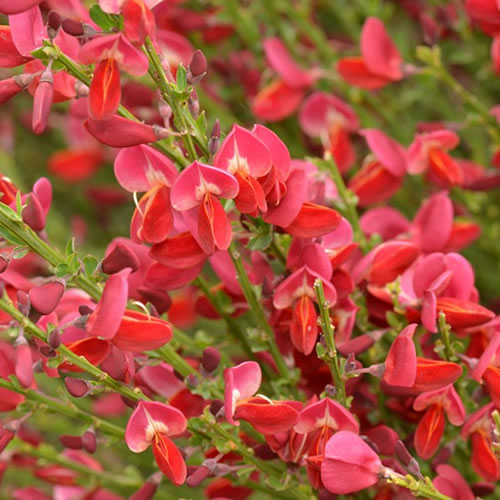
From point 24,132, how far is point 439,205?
0.84m

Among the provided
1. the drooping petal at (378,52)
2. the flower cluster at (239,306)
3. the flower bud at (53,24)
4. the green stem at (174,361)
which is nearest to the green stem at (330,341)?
the flower cluster at (239,306)

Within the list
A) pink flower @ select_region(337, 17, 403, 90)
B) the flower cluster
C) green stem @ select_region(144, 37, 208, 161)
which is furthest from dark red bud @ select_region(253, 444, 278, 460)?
pink flower @ select_region(337, 17, 403, 90)

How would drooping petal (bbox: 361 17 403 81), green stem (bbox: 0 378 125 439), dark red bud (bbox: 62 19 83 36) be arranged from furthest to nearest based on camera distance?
drooping petal (bbox: 361 17 403 81), green stem (bbox: 0 378 125 439), dark red bud (bbox: 62 19 83 36)

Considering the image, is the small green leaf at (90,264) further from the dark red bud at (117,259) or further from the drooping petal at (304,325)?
the drooping petal at (304,325)

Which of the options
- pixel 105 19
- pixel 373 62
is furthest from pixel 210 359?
pixel 373 62

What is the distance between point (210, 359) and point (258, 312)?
52 mm

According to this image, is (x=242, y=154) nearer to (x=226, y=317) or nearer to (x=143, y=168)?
(x=143, y=168)

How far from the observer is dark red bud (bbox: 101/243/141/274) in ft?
1.87

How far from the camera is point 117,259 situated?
572 millimetres

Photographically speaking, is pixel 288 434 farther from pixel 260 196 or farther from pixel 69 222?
pixel 69 222

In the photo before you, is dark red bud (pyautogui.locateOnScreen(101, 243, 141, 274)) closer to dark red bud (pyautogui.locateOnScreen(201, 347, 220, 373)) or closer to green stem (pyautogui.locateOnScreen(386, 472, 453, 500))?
dark red bud (pyautogui.locateOnScreen(201, 347, 220, 373))

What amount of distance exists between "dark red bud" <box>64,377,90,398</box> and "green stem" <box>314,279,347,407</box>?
0.15 meters

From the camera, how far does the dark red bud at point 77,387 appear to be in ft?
1.81

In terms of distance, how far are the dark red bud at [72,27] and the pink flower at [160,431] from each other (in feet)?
0.74
